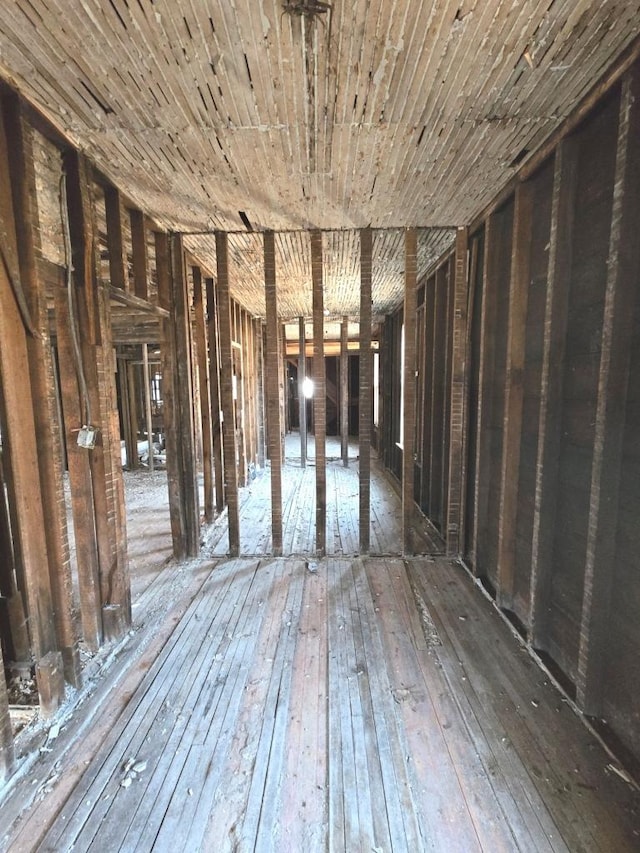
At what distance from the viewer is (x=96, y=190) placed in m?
2.05

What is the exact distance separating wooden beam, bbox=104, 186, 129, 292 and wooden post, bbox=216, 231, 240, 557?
78 centimetres

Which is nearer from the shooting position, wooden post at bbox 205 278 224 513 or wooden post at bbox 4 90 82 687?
wooden post at bbox 4 90 82 687

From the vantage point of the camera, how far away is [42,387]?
1.54 metres

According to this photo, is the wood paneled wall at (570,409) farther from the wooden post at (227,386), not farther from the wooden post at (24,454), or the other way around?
the wooden post at (24,454)

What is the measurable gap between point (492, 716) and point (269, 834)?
99 centimetres

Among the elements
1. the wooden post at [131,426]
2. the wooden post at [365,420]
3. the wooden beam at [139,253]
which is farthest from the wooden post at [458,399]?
the wooden post at [131,426]

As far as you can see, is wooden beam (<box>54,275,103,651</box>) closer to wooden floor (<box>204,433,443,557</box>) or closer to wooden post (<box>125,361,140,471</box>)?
wooden floor (<box>204,433,443,557</box>)

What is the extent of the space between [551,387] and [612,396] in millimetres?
377

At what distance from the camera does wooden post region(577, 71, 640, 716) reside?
1.32 meters

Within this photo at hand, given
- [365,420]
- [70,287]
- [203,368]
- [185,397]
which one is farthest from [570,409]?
[203,368]

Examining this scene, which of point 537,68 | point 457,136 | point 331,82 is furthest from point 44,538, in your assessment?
point 537,68

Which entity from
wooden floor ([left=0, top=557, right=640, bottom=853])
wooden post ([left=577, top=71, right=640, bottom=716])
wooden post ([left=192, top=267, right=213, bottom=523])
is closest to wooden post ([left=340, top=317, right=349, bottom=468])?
wooden post ([left=192, top=267, right=213, bottom=523])

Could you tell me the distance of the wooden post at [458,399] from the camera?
274cm

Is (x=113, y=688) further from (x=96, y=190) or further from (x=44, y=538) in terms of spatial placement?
(x=96, y=190)
